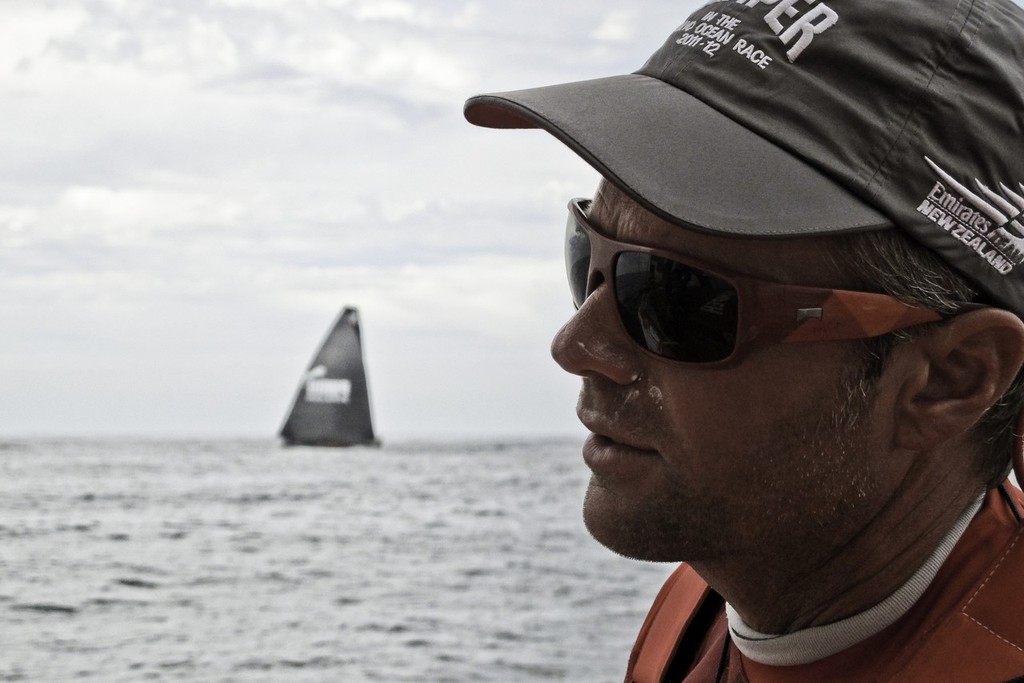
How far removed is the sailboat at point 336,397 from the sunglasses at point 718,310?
171 feet

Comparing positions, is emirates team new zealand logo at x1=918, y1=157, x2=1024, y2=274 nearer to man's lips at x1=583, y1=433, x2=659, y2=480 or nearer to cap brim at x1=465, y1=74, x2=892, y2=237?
cap brim at x1=465, y1=74, x2=892, y2=237

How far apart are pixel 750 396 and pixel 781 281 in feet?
0.53

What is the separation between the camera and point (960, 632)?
4.78 ft

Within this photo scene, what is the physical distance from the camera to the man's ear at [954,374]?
4.87 feet

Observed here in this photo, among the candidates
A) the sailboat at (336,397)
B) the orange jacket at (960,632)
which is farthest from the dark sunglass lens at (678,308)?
the sailboat at (336,397)

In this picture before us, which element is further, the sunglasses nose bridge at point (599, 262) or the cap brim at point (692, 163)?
the sunglasses nose bridge at point (599, 262)

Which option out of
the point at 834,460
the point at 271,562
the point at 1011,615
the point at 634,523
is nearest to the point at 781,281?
the point at 834,460

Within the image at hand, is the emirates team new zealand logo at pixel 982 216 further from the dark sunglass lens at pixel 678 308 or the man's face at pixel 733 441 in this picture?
the dark sunglass lens at pixel 678 308

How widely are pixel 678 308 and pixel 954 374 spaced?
37 centimetres

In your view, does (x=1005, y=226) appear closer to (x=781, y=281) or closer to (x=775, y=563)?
(x=781, y=281)

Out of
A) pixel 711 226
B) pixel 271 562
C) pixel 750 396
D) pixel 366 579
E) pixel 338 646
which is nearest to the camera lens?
pixel 711 226

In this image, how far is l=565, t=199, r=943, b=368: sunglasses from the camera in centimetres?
149

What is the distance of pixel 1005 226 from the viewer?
57.6 inches

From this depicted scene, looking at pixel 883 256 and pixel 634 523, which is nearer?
pixel 883 256
